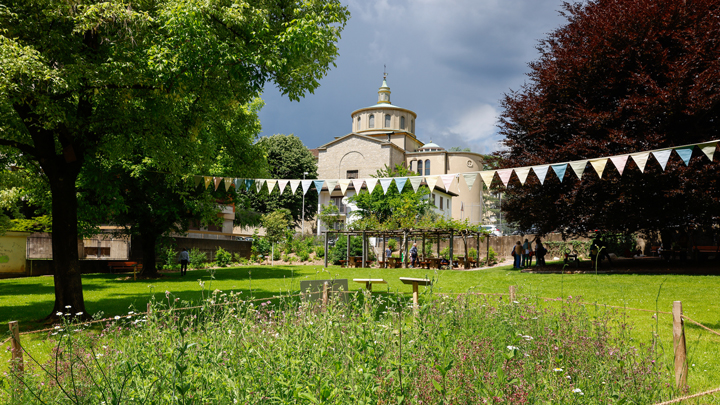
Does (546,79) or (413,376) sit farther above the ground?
(546,79)

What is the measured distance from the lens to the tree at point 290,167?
2046 inches

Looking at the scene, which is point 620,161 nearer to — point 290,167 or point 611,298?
point 611,298

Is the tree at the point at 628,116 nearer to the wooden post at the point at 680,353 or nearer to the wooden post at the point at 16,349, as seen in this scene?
the wooden post at the point at 680,353

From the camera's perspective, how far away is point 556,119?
66.1 feet

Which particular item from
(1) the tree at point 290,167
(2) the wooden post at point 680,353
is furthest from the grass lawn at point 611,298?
(1) the tree at point 290,167

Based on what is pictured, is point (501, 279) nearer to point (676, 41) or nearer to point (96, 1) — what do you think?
point (676, 41)

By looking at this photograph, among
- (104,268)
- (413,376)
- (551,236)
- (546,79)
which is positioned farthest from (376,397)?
(551,236)

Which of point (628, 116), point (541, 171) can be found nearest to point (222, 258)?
point (541, 171)

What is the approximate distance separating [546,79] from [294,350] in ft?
67.6

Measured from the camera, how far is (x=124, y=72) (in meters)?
9.05

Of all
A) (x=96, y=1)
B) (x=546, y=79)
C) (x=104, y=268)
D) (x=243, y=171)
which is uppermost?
(x=546, y=79)

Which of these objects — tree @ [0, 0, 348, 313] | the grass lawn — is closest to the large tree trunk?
tree @ [0, 0, 348, 313]

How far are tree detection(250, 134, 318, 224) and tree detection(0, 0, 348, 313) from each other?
1606 inches

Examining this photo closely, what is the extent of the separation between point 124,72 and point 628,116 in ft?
60.1
